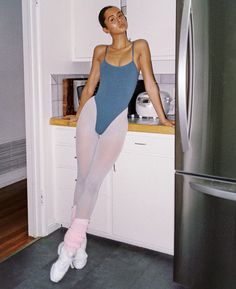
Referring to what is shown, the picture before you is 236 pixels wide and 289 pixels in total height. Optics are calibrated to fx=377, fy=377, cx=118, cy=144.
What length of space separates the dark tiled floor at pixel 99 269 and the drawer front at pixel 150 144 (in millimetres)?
699

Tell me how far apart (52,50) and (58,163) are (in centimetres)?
80

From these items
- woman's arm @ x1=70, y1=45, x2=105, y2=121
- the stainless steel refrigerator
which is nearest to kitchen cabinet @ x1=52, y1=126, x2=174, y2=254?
woman's arm @ x1=70, y1=45, x2=105, y2=121

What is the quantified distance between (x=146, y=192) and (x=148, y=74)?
29.4 inches

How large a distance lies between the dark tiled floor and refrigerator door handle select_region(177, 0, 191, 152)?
87 centimetres

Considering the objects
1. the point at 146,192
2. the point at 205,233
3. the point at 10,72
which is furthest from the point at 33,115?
the point at 10,72

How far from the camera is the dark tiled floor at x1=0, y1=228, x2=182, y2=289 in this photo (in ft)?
7.13

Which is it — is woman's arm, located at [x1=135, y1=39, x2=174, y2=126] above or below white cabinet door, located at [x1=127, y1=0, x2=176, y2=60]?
below

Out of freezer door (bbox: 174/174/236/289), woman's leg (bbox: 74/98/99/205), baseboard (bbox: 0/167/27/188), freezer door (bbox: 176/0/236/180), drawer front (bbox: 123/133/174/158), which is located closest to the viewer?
freezer door (bbox: 176/0/236/180)

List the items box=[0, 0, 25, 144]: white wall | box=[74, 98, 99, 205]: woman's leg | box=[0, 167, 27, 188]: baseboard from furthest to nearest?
box=[0, 167, 27, 188]: baseboard
box=[0, 0, 25, 144]: white wall
box=[74, 98, 99, 205]: woman's leg

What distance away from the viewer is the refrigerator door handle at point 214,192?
177 cm

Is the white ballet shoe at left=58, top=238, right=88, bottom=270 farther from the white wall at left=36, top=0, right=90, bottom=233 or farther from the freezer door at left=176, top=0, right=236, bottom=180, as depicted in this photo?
the freezer door at left=176, top=0, right=236, bottom=180

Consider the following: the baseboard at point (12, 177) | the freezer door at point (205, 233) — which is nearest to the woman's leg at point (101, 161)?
the freezer door at point (205, 233)

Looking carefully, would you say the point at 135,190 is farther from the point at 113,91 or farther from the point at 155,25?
the point at 155,25

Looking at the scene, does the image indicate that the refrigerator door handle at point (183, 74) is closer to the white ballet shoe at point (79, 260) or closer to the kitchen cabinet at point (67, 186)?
the kitchen cabinet at point (67, 186)
